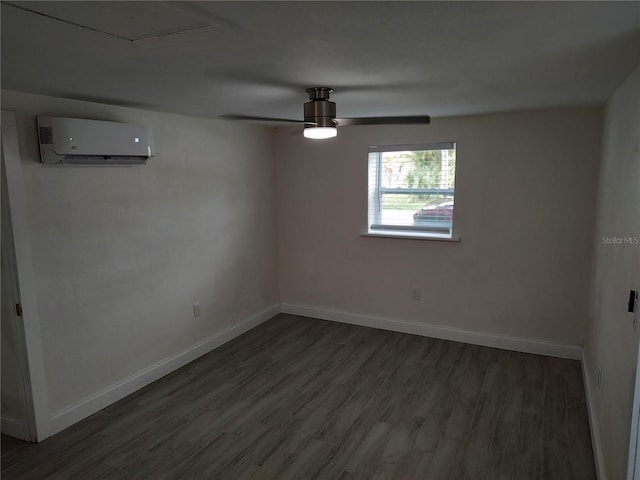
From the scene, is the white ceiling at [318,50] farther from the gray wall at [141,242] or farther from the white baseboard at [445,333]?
the white baseboard at [445,333]

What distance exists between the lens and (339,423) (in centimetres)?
289

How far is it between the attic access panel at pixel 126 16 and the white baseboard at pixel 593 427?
110 inches

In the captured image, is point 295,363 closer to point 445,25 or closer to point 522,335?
point 522,335

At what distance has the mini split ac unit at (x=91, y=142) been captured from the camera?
2570 mm

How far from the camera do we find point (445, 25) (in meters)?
1.40

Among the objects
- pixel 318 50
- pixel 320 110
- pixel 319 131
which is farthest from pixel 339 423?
pixel 318 50

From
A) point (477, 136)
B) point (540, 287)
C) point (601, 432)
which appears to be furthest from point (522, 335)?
point (477, 136)

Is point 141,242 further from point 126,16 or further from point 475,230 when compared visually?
point 475,230

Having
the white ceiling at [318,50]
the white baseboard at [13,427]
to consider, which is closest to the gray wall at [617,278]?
the white ceiling at [318,50]

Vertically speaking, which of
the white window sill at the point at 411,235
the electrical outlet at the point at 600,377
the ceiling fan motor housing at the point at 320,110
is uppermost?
the ceiling fan motor housing at the point at 320,110

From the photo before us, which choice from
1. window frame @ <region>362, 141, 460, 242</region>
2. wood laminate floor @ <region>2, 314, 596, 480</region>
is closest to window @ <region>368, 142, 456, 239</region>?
window frame @ <region>362, 141, 460, 242</region>

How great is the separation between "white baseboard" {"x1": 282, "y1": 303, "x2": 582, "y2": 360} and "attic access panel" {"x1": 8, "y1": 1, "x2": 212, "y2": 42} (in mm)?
3679

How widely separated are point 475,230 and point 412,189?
0.74m

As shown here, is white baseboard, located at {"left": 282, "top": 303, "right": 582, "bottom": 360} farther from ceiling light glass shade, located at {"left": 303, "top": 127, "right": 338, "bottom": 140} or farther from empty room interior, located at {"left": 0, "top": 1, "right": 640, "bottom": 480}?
ceiling light glass shade, located at {"left": 303, "top": 127, "right": 338, "bottom": 140}
